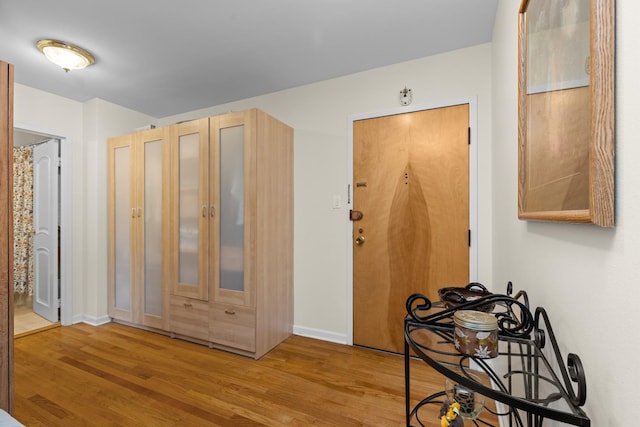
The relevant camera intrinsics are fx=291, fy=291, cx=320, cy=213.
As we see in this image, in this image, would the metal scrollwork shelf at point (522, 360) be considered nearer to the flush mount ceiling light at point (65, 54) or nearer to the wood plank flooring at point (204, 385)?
the wood plank flooring at point (204, 385)

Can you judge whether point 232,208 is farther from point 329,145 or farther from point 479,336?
point 479,336

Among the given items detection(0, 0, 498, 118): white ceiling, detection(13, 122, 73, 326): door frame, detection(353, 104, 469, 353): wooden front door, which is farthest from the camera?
detection(13, 122, 73, 326): door frame

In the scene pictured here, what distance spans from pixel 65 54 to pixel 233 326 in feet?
8.47

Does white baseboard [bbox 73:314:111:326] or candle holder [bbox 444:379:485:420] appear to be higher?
candle holder [bbox 444:379:485:420]

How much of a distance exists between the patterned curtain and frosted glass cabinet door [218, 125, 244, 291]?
3188mm

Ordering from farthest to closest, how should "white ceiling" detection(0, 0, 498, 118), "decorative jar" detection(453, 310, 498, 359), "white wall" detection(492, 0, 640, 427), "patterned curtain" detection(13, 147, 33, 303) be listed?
"patterned curtain" detection(13, 147, 33, 303) < "white ceiling" detection(0, 0, 498, 118) < "decorative jar" detection(453, 310, 498, 359) < "white wall" detection(492, 0, 640, 427)

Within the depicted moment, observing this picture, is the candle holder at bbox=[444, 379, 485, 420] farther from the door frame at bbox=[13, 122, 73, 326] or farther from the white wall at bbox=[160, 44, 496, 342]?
the door frame at bbox=[13, 122, 73, 326]

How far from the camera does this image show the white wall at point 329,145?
241 cm

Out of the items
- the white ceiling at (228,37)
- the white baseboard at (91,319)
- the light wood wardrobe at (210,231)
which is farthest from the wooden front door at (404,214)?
the white baseboard at (91,319)

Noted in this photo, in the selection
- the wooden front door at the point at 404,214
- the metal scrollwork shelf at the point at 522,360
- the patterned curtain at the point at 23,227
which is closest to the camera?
the metal scrollwork shelf at the point at 522,360

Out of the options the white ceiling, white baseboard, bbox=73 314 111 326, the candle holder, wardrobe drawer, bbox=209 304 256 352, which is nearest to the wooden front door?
the white ceiling

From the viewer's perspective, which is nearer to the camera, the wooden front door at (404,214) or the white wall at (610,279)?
the white wall at (610,279)

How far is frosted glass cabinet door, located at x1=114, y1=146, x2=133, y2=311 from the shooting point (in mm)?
3260

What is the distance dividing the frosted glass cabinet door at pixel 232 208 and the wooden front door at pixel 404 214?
3.38 ft
